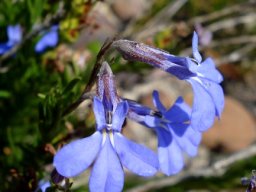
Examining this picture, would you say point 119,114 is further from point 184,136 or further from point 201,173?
point 201,173

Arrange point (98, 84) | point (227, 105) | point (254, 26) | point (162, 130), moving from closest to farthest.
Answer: point (98, 84) < point (162, 130) < point (227, 105) < point (254, 26)

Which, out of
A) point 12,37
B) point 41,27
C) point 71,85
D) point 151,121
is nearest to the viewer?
point 151,121

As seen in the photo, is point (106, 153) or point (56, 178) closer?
point (106, 153)

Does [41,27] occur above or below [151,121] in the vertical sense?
above

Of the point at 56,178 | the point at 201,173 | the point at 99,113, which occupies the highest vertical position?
the point at 99,113

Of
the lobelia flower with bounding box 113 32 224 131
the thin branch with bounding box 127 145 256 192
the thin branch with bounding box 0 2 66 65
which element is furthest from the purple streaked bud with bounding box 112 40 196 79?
the thin branch with bounding box 127 145 256 192

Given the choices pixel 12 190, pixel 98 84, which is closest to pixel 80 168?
pixel 98 84

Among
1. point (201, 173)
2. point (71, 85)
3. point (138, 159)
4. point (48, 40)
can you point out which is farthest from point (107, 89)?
point (201, 173)

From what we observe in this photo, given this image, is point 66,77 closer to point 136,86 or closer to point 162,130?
point 162,130
